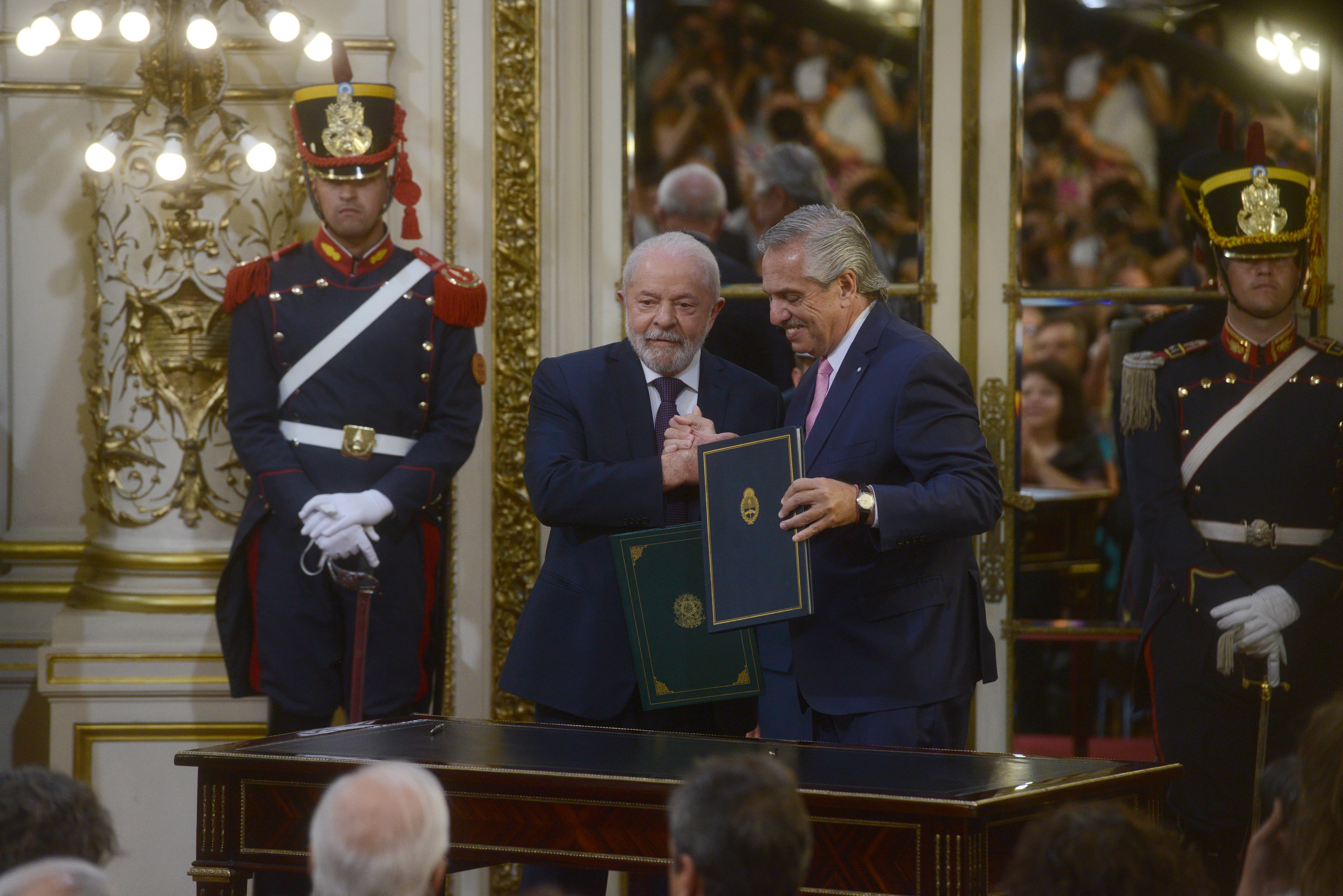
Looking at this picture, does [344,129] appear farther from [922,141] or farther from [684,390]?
[922,141]

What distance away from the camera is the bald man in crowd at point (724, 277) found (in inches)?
171

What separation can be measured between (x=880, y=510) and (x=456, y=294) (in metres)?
1.41

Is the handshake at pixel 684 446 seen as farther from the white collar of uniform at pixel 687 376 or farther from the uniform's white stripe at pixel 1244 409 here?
the uniform's white stripe at pixel 1244 409

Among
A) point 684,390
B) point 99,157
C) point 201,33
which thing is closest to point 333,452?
point 684,390

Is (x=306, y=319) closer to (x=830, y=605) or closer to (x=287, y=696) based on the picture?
(x=287, y=696)

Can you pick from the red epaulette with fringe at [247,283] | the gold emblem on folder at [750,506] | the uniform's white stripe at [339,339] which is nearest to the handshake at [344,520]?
the uniform's white stripe at [339,339]

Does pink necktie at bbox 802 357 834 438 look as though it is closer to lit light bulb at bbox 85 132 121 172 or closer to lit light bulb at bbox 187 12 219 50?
lit light bulb at bbox 187 12 219 50

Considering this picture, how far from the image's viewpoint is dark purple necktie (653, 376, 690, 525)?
321 centimetres

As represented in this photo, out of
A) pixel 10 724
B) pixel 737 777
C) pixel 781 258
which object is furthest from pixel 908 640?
pixel 10 724

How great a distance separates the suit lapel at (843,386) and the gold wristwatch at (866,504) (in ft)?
0.74

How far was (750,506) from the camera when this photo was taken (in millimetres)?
2844

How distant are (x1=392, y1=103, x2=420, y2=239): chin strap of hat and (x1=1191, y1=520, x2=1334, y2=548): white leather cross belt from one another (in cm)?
214

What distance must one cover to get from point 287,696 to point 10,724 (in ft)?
3.84

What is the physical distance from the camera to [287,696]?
11.7 ft
